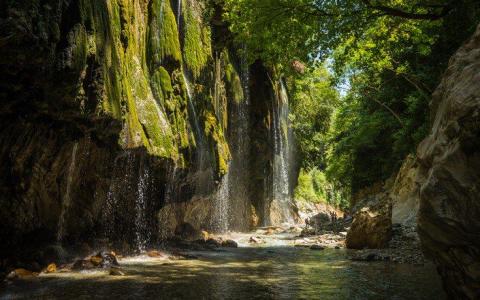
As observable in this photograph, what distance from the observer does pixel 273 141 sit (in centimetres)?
3138

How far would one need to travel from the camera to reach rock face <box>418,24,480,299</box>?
4.92 meters

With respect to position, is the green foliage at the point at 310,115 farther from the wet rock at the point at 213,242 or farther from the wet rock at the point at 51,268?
the wet rock at the point at 51,268

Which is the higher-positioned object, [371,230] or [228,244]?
[371,230]

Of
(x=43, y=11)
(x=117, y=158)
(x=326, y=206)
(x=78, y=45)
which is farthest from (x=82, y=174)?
(x=326, y=206)

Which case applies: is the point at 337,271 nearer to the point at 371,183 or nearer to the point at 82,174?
the point at 82,174

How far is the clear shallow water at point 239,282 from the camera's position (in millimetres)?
7594

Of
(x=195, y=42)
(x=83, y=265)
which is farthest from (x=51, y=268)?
(x=195, y=42)

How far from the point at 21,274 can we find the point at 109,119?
407 centimetres

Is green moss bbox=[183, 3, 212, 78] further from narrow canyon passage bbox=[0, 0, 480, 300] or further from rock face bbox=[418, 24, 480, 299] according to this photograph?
rock face bbox=[418, 24, 480, 299]

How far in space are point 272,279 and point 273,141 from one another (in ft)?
72.7

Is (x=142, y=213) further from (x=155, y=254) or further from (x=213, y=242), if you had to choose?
(x=213, y=242)

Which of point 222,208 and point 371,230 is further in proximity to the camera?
Answer: point 222,208

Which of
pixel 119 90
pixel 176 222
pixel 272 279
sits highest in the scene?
pixel 119 90

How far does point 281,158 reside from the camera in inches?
1337
